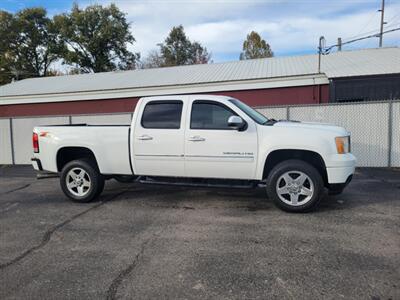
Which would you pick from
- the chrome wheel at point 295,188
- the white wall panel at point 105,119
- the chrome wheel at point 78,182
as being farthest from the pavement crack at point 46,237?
the white wall panel at point 105,119

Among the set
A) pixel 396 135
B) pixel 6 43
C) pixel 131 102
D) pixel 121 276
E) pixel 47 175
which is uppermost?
pixel 6 43

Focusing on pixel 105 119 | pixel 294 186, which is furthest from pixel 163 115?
pixel 105 119

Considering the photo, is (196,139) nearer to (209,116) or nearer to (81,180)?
(209,116)

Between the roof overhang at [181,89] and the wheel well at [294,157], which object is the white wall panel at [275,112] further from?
the wheel well at [294,157]

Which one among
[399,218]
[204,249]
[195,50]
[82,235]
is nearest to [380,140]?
[399,218]

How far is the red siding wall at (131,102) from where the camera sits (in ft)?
48.6

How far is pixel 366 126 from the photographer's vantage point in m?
10.6

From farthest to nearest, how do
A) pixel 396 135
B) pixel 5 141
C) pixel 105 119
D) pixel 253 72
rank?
pixel 253 72 < pixel 5 141 < pixel 105 119 < pixel 396 135

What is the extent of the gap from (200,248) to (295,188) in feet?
7.02

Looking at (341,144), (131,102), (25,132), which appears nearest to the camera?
(341,144)

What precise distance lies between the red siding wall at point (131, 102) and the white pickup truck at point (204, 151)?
9172mm

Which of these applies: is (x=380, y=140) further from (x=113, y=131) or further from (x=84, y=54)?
(x=84, y=54)

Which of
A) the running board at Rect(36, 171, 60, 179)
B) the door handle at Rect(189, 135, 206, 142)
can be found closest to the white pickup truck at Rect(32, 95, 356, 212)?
the door handle at Rect(189, 135, 206, 142)

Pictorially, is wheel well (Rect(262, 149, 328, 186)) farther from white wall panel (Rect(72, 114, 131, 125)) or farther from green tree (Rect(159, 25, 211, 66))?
green tree (Rect(159, 25, 211, 66))
